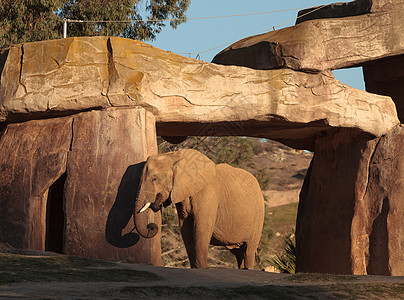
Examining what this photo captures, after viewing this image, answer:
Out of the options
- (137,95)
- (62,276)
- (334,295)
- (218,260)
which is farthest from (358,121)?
(218,260)

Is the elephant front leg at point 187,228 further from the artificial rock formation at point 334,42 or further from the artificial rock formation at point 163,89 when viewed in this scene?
the artificial rock formation at point 334,42

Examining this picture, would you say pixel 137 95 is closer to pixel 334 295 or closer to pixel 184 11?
pixel 334 295

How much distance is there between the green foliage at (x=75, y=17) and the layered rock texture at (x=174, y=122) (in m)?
5.70

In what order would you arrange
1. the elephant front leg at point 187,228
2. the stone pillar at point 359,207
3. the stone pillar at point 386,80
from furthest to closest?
1. the stone pillar at point 386,80
2. the stone pillar at point 359,207
3. the elephant front leg at point 187,228

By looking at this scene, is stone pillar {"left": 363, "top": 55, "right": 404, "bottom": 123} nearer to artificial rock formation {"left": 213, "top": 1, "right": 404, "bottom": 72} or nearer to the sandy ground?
artificial rock formation {"left": 213, "top": 1, "right": 404, "bottom": 72}

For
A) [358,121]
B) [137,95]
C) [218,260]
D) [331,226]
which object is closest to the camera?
[137,95]

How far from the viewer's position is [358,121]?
9648mm

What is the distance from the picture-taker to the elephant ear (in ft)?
27.2

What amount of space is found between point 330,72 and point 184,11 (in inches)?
325

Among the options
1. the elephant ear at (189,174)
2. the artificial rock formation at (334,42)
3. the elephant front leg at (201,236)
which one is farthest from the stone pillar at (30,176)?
the artificial rock formation at (334,42)

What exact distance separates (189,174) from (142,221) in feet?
3.40

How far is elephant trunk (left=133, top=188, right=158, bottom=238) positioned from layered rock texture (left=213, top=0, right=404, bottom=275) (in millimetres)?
2910

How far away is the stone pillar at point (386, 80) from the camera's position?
11547mm

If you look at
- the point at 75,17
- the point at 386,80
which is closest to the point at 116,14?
the point at 75,17
